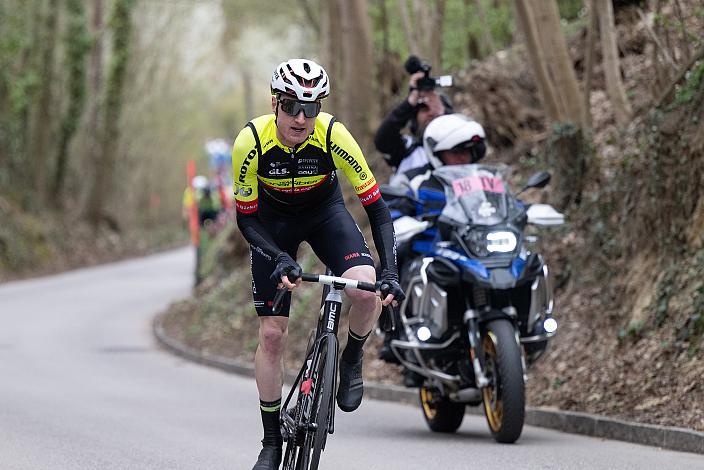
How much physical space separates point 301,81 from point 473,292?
3.14 metres

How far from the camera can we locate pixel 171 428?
419 inches

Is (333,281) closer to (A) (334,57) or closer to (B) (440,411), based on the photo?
(B) (440,411)

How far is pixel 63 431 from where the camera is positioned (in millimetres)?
10312

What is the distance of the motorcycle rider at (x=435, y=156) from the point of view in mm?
10070

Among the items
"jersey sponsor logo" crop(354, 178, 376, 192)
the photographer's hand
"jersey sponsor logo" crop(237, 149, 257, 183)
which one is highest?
the photographer's hand

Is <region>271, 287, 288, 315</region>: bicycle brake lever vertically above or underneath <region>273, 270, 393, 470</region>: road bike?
above

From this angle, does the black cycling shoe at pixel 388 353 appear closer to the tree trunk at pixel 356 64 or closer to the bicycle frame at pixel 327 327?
the bicycle frame at pixel 327 327

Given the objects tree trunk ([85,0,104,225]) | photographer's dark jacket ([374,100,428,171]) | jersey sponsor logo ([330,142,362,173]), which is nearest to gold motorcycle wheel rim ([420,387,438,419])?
photographer's dark jacket ([374,100,428,171])

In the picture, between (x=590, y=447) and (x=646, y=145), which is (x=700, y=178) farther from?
(x=590, y=447)

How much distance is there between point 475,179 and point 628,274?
292 centimetres

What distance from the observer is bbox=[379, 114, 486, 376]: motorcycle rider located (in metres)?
10.1

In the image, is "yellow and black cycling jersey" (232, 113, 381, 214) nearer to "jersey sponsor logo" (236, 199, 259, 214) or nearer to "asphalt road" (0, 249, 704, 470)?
"jersey sponsor logo" (236, 199, 259, 214)

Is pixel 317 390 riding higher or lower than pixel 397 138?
lower

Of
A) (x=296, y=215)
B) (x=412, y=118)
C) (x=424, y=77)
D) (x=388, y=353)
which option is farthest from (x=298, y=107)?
(x=412, y=118)
